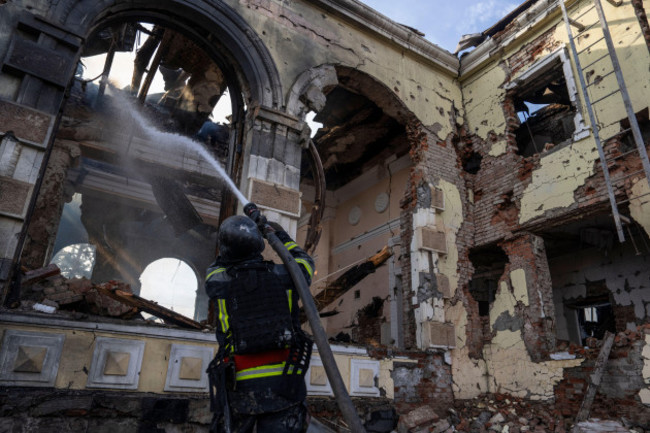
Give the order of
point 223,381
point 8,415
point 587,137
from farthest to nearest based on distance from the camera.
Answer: point 587,137 → point 8,415 → point 223,381

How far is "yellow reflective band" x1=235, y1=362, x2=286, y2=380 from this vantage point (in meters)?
2.84

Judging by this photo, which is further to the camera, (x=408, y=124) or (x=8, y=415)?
(x=408, y=124)

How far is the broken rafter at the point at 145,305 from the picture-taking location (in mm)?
5164

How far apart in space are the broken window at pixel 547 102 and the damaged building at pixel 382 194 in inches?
1.7

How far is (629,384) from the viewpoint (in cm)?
593

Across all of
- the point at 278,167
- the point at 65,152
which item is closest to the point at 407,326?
the point at 278,167

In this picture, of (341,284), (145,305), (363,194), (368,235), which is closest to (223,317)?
(145,305)

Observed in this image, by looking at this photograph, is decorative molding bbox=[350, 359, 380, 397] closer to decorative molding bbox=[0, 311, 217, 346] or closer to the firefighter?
decorative molding bbox=[0, 311, 217, 346]

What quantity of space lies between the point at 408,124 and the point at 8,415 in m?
7.66

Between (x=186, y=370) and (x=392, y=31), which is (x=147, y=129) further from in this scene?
(x=186, y=370)

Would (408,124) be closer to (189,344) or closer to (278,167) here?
(278,167)

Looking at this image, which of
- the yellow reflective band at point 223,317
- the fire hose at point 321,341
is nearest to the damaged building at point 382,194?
the yellow reflective band at point 223,317

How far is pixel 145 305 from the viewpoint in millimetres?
5199

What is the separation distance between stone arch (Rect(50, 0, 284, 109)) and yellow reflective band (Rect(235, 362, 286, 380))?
4.78 m
